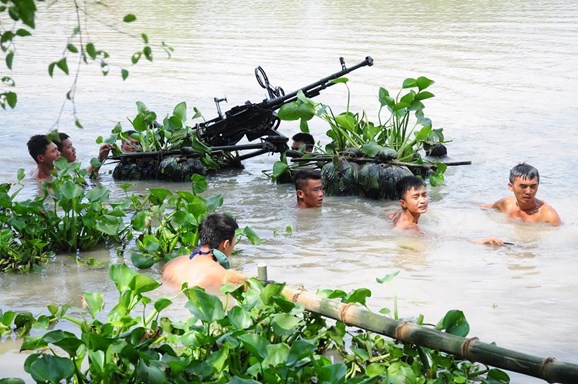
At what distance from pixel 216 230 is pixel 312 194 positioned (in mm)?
2576

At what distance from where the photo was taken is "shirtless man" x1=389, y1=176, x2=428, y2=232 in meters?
8.59

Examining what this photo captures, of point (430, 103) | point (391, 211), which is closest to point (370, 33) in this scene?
point (430, 103)

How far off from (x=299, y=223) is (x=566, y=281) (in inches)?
102

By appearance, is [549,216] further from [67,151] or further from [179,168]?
[67,151]

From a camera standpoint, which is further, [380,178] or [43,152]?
[43,152]

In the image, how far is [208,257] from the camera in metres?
6.79

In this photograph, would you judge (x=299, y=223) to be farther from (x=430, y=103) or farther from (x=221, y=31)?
(x=221, y=31)

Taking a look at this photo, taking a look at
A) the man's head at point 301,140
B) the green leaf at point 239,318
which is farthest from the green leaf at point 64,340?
the man's head at point 301,140

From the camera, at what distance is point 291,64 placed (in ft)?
58.1

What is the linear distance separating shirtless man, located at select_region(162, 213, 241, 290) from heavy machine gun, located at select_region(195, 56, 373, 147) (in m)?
3.30

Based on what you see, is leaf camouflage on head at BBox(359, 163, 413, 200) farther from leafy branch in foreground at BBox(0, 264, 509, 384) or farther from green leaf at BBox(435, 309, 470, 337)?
green leaf at BBox(435, 309, 470, 337)

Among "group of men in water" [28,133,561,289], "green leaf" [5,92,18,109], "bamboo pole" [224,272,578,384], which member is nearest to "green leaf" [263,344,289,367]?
"bamboo pole" [224,272,578,384]

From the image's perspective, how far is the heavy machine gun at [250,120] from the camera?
1010 cm

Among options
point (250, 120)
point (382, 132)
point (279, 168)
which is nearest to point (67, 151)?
point (250, 120)
